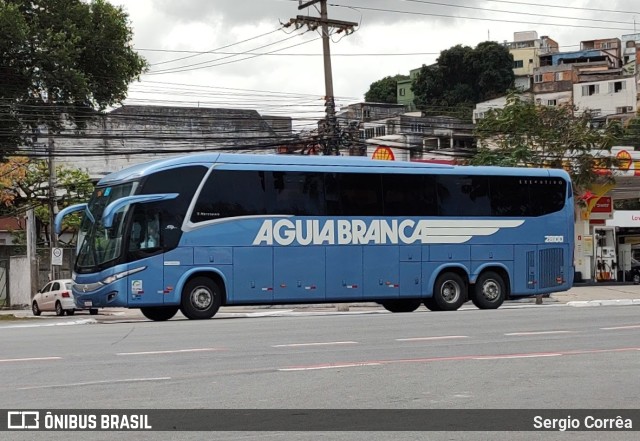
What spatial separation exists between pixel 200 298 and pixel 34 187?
35.2 metres

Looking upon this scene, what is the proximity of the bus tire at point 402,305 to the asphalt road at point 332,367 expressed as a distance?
8.04m

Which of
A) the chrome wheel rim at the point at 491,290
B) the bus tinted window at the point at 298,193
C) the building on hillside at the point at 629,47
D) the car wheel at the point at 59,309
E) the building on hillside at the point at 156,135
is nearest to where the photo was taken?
the bus tinted window at the point at 298,193

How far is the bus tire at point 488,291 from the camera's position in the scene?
27.2 m

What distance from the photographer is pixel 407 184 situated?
85.6 feet

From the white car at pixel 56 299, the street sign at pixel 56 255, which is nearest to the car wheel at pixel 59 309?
the white car at pixel 56 299

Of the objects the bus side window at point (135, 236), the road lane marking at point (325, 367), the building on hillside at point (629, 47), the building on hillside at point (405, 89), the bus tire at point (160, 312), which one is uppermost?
the building on hillside at point (629, 47)

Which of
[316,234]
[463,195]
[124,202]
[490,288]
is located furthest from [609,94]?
[124,202]

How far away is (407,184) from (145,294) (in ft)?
24.3

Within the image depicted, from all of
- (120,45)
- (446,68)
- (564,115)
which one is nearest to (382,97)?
(446,68)

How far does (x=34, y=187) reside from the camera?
5600 cm

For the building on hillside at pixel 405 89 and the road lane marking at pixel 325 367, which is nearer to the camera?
the road lane marking at pixel 325 367

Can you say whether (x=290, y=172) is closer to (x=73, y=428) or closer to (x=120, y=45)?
(x=120, y=45)

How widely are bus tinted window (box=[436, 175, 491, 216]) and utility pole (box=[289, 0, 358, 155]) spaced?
31.0ft

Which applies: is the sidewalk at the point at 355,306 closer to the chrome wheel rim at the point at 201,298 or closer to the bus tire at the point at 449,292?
the bus tire at the point at 449,292
